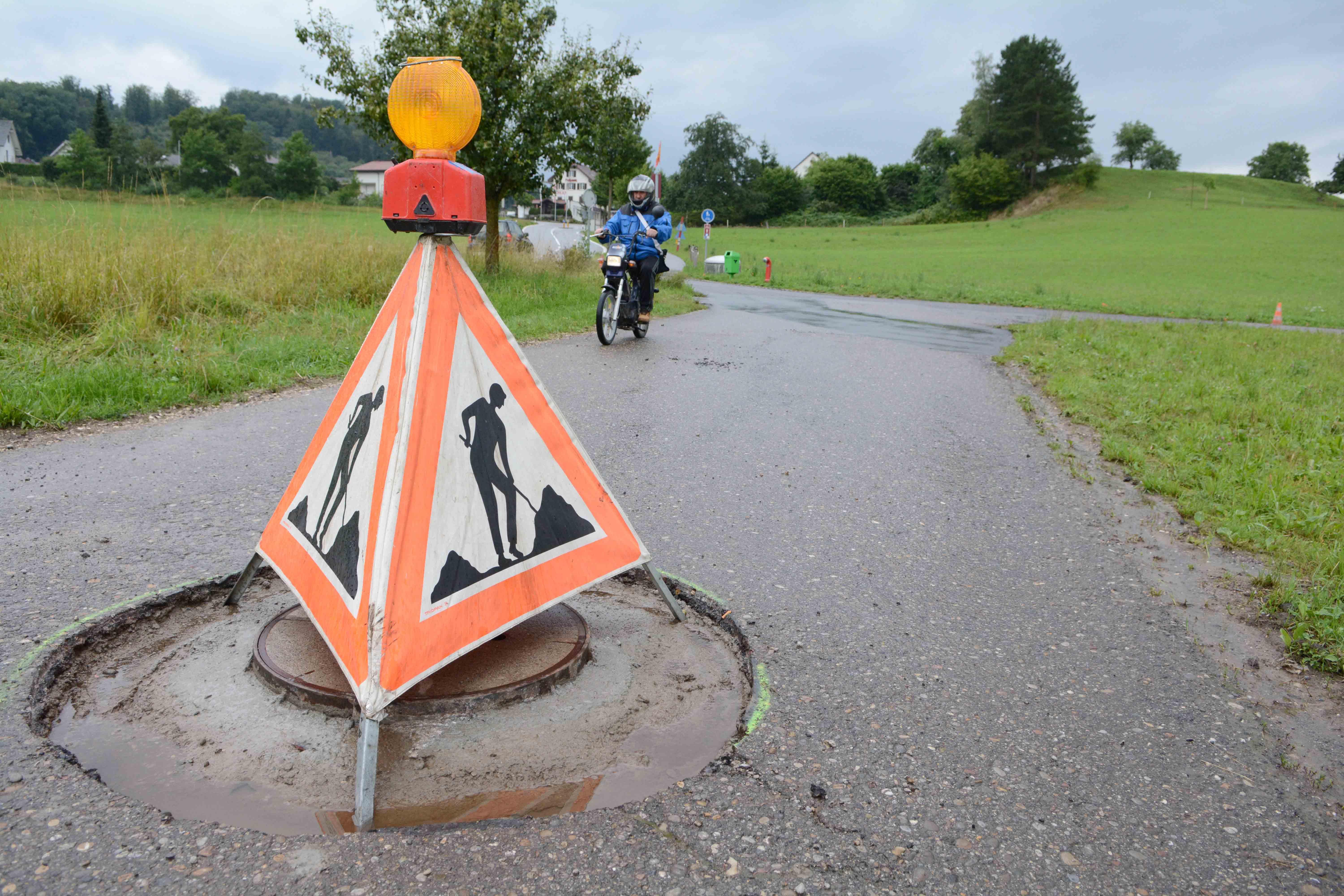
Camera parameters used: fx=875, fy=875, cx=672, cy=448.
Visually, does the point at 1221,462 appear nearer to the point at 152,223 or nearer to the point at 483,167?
the point at 152,223

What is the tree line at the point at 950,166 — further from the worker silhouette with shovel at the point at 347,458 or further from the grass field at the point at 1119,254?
the worker silhouette with shovel at the point at 347,458

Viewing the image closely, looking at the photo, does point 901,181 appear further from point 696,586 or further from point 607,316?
point 696,586

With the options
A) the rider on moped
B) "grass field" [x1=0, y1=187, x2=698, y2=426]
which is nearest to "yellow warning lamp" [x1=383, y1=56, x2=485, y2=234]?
"grass field" [x1=0, y1=187, x2=698, y2=426]

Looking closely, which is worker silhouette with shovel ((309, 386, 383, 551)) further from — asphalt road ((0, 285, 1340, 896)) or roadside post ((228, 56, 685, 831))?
asphalt road ((0, 285, 1340, 896))

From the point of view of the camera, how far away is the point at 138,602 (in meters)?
3.33

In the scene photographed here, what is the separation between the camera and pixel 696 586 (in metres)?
3.77

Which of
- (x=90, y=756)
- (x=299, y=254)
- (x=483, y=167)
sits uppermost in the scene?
(x=483, y=167)

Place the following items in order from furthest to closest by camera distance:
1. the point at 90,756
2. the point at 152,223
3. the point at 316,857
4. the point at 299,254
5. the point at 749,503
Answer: the point at 299,254
the point at 152,223
the point at 749,503
the point at 90,756
the point at 316,857

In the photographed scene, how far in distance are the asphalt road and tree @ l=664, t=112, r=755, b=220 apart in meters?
94.2

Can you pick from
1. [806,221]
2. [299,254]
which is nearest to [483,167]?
[299,254]

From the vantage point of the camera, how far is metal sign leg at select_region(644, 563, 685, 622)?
336 centimetres

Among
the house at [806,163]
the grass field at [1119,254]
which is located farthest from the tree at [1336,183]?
the house at [806,163]

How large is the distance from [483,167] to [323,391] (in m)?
11.1

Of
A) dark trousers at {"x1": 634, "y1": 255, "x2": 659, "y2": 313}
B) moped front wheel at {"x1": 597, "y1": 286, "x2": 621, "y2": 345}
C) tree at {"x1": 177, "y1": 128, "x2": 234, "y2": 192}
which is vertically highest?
tree at {"x1": 177, "y1": 128, "x2": 234, "y2": 192}
